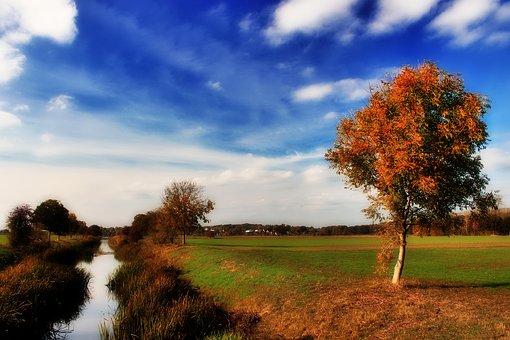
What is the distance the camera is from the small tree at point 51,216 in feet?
288

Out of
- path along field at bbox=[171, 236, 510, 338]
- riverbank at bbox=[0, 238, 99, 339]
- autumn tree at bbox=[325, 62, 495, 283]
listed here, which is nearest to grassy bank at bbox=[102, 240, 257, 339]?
path along field at bbox=[171, 236, 510, 338]

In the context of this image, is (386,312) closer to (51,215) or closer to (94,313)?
(94,313)

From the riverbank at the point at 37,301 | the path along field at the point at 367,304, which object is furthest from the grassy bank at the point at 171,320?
the riverbank at the point at 37,301

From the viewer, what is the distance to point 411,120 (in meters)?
20.1

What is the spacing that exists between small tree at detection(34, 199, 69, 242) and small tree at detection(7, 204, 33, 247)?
22.8 metres

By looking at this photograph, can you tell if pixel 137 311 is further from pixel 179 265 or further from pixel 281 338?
pixel 179 265

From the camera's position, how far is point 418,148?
20031 mm

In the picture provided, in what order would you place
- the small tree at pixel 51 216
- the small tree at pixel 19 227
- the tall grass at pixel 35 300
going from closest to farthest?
the tall grass at pixel 35 300
the small tree at pixel 19 227
the small tree at pixel 51 216

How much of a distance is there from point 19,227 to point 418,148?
6727 cm

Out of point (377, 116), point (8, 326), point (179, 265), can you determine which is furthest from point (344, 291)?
point (179, 265)

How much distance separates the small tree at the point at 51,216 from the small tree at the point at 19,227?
74.8 ft

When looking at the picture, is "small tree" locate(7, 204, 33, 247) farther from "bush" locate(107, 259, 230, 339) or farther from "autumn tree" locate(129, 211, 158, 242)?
"bush" locate(107, 259, 230, 339)

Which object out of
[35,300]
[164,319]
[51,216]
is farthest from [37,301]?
[51,216]

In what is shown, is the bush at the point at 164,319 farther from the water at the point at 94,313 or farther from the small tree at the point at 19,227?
the small tree at the point at 19,227
